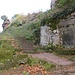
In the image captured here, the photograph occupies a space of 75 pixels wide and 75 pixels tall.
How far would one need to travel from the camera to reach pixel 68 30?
13703 millimetres

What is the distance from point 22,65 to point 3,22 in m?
16.7

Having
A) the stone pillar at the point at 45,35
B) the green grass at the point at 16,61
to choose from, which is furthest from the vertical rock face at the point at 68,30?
the green grass at the point at 16,61

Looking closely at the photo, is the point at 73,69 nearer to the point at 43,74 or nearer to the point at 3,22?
the point at 43,74

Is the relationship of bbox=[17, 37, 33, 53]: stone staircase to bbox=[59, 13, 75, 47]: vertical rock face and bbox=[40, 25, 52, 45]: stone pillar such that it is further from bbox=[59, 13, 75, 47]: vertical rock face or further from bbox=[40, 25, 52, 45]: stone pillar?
bbox=[59, 13, 75, 47]: vertical rock face

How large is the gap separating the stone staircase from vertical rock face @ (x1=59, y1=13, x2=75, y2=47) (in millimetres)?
2083

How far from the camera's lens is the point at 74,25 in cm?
1323

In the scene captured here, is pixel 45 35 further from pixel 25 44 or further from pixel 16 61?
pixel 16 61

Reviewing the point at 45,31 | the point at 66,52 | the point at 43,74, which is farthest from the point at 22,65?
the point at 45,31

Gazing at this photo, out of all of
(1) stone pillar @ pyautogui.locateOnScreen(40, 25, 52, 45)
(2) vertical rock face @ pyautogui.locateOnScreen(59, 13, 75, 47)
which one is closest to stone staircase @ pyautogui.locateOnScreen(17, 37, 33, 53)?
(1) stone pillar @ pyautogui.locateOnScreen(40, 25, 52, 45)

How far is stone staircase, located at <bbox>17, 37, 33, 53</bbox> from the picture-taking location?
1330 cm

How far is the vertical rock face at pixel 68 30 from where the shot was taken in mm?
13391

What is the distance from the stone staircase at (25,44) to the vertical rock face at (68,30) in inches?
82.0

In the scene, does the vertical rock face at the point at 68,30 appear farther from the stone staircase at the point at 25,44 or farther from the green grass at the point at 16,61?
the green grass at the point at 16,61

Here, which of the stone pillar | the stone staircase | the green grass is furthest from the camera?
the stone pillar
